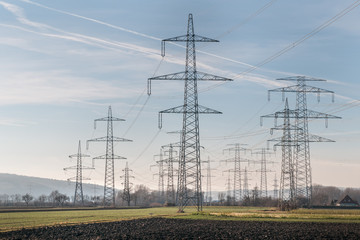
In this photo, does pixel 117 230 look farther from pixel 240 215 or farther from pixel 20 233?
pixel 240 215

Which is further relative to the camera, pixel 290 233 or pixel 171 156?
pixel 171 156

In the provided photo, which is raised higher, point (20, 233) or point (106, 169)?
point (106, 169)

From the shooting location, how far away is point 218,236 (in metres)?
45.5

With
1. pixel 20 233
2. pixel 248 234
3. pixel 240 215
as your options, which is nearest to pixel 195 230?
pixel 248 234

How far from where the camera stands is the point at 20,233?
49188 millimetres

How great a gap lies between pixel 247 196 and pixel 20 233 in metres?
113

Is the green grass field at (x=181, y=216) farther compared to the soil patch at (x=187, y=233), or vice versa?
the green grass field at (x=181, y=216)

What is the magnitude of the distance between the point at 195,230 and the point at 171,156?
98227 mm

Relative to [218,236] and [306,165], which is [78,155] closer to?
[306,165]

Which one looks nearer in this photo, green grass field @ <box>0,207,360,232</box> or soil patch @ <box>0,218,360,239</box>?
soil patch @ <box>0,218,360,239</box>

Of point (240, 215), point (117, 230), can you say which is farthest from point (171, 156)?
point (117, 230)

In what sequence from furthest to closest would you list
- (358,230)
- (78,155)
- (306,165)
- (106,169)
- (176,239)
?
(78,155), (106,169), (306,165), (358,230), (176,239)

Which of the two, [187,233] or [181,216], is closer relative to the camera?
[187,233]

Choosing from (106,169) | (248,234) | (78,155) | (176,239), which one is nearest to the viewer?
(176,239)
